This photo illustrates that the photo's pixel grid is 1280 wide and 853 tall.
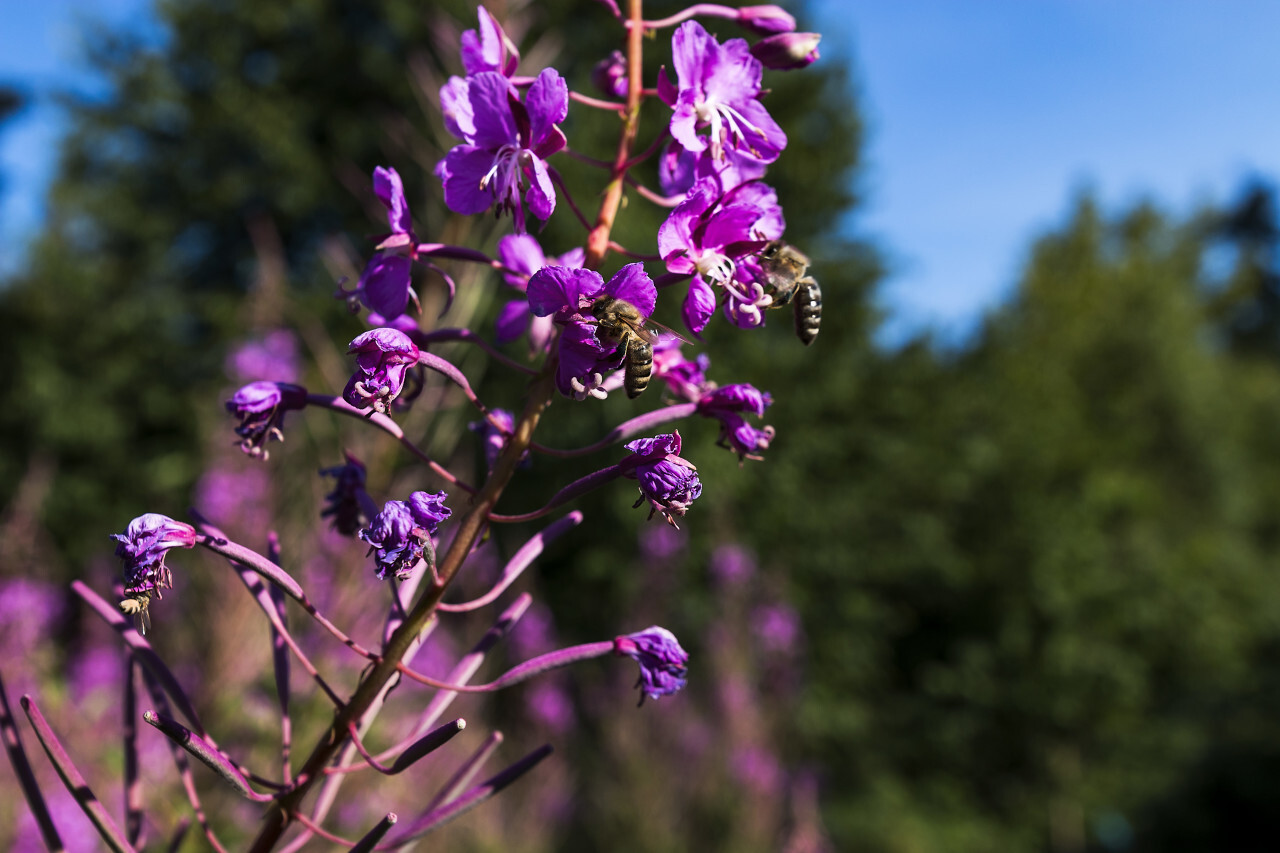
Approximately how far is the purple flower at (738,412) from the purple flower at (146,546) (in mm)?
647

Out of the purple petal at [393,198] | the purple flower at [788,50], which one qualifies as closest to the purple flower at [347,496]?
the purple petal at [393,198]

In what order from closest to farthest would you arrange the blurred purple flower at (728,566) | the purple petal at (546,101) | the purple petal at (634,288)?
the purple petal at (634,288) < the purple petal at (546,101) < the blurred purple flower at (728,566)

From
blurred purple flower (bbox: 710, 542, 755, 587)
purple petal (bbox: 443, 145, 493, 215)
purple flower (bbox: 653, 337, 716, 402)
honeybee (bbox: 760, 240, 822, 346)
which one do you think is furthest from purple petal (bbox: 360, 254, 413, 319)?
blurred purple flower (bbox: 710, 542, 755, 587)

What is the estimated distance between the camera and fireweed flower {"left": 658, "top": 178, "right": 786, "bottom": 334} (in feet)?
3.20

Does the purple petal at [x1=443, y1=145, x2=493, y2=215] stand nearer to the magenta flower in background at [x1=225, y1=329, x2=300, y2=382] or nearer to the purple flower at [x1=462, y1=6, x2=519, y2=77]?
the purple flower at [x1=462, y1=6, x2=519, y2=77]

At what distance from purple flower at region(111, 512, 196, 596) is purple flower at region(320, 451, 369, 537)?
0.28 m

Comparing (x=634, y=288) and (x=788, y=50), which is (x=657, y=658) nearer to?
(x=634, y=288)

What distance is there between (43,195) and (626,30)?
19.2 m

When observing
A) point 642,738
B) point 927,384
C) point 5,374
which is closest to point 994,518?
point 927,384

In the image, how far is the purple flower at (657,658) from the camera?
1063 millimetres

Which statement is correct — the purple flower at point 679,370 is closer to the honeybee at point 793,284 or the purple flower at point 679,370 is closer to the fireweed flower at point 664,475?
the honeybee at point 793,284

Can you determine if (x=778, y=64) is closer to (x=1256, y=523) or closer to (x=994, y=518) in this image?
(x=994, y=518)

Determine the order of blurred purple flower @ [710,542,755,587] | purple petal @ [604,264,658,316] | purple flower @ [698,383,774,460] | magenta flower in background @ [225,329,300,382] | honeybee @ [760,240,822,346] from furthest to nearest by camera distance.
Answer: blurred purple flower @ [710,542,755,587]
magenta flower in background @ [225,329,300,382]
honeybee @ [760,240,822,346]
purple flower @ [698,383,774,460]
purple petal @ [604,264,658,316]

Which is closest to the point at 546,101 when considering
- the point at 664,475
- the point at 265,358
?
the point at 664,475
